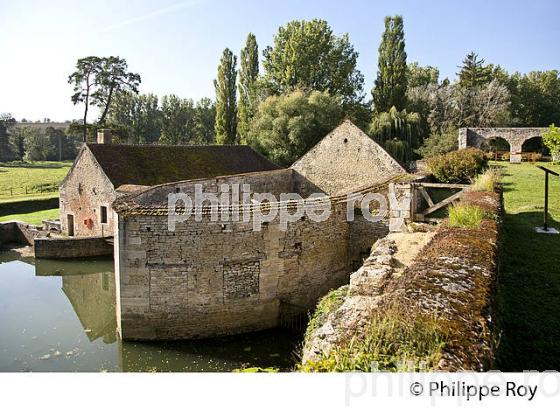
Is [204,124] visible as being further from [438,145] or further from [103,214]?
[103,214]

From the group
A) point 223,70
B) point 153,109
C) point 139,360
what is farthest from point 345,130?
point 153,109

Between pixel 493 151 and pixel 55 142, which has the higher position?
pixel 55 142

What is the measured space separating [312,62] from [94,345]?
105ft

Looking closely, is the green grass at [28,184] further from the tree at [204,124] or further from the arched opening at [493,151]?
the arched opening at [493,151]

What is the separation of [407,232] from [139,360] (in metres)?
7.08

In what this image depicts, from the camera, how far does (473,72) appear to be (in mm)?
47500

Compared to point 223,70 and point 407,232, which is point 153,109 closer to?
point 223,70

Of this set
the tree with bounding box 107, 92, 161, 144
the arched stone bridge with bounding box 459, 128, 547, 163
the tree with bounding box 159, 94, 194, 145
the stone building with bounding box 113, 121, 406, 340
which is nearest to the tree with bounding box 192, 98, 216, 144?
the tree with bounding box 159, 94, 194, 145

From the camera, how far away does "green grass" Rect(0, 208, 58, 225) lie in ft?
81.8

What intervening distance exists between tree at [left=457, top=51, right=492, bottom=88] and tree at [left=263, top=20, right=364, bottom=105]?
47.9 feet

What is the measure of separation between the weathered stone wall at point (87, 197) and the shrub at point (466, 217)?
14689mm

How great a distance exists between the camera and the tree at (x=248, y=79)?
37031 millimetres

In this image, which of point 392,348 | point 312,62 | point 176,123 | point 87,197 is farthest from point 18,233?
point 176,123

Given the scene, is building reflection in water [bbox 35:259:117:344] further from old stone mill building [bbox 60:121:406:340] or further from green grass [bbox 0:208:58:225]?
green grass [bbox 0:208:58:225]
